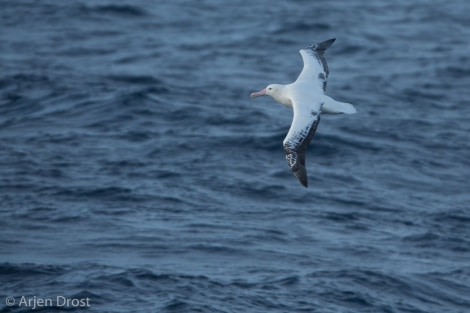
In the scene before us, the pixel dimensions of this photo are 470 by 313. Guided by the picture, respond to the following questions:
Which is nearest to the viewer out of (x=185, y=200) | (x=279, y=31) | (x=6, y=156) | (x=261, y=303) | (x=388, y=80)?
(x=261, y=303)

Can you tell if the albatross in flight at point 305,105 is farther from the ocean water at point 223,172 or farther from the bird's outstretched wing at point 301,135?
the ocean water at point 223,172

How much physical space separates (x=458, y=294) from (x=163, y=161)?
301 inches

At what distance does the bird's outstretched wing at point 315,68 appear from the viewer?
17719 mm

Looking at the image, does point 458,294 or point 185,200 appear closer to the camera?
point 458,294

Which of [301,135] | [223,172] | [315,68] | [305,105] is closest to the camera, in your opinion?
[301,135]

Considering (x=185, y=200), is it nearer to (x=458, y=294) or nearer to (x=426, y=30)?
(x=458, y=294)

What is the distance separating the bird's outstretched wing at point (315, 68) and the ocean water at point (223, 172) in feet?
11.8

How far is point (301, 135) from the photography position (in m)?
15.6

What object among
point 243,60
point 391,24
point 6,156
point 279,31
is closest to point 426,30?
point 391,24

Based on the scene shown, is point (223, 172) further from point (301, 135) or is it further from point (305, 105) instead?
point (301, 135)

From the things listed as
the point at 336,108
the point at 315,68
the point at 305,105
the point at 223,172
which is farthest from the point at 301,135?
the point at 223,172

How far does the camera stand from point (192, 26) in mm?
33719

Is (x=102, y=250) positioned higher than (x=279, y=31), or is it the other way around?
(x=279, y=31)

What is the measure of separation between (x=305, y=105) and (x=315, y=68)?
6.69 feet
